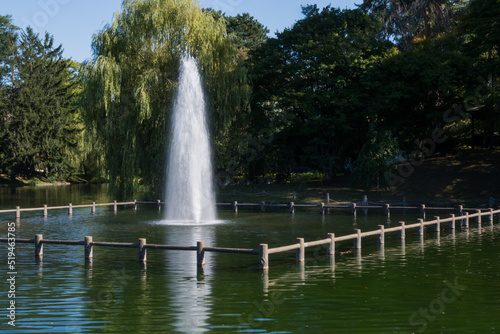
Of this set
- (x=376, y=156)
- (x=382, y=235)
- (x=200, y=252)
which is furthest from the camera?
(x=376, y=156)

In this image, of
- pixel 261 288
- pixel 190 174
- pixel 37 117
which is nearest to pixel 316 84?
pixel 190 174

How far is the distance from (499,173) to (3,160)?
202 ft

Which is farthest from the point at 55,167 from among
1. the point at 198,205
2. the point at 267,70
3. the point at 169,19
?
the point at 198,205

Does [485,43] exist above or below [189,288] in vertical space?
above

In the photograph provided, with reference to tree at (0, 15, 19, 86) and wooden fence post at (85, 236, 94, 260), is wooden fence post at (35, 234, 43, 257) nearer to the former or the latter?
wooden fence post at (85, 236, 94, 260)

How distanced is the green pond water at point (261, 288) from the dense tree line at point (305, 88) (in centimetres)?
1401

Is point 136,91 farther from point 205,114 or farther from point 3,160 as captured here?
point 3,160

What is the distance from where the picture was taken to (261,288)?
13227 millimetres

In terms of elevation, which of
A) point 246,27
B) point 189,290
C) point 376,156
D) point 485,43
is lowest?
point 189,290

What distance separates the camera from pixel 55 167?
7775 cm

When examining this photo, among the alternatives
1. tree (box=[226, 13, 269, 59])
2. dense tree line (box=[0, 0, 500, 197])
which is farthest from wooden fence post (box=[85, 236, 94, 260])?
tree (box=[226, 13, 269, 59])

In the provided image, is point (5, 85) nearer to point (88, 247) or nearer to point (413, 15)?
point (413, 15)

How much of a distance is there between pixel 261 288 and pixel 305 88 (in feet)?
114

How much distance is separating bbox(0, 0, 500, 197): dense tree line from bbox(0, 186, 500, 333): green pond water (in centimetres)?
1401
